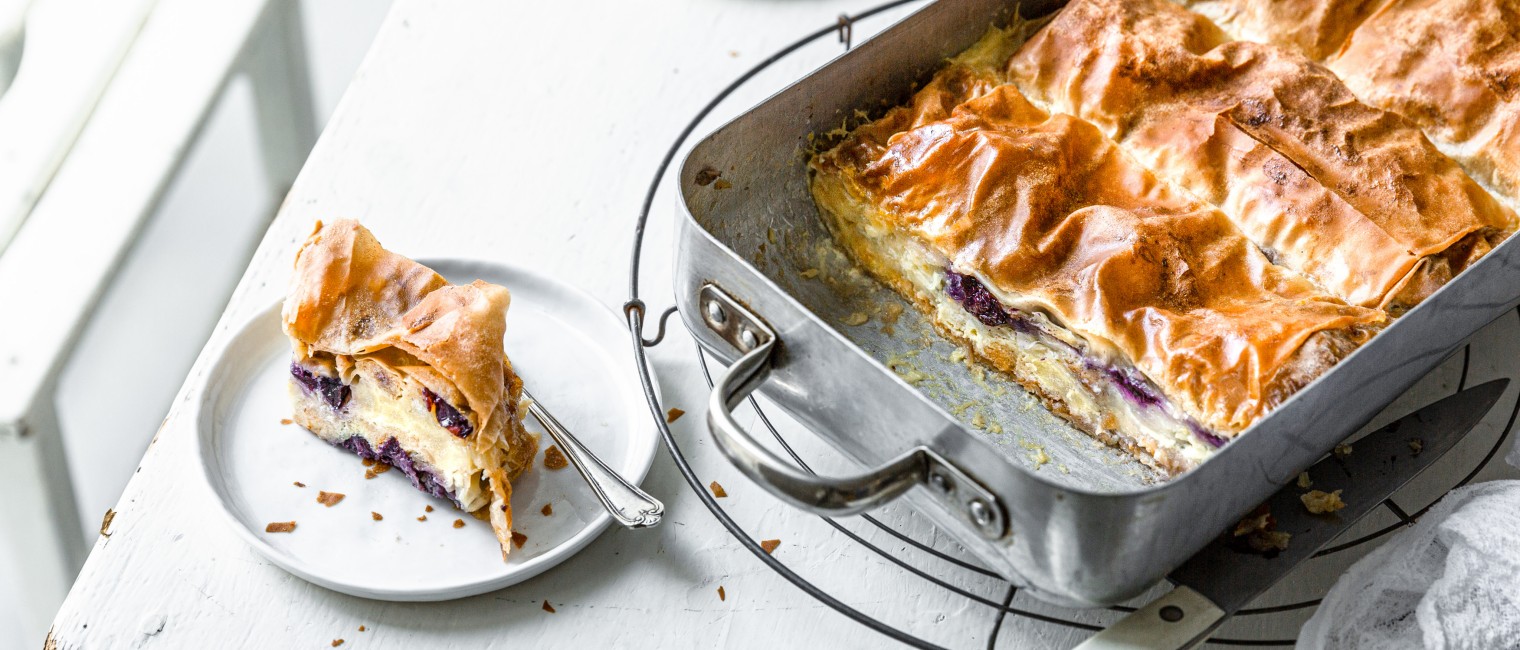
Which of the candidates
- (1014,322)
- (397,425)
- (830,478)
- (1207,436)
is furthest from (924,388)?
(397,425)

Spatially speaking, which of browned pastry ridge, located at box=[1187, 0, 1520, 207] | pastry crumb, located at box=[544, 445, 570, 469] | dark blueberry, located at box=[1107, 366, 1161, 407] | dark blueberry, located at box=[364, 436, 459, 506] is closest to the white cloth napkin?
dark blueberry, located at box=[1107, 366, 1161, 407]

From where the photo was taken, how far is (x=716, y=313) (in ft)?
4.89

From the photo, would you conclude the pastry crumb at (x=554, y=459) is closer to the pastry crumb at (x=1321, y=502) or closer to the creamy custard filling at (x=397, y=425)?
the creamy custard filling at (x=397, y=425)

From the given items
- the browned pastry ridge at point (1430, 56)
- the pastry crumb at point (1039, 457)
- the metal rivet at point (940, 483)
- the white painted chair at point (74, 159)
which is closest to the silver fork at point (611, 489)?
the metal rivet at point (940, 483)

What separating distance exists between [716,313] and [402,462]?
18.9 inches

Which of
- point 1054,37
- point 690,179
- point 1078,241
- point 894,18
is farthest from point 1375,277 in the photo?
point 894,18

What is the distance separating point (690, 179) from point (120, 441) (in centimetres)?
169

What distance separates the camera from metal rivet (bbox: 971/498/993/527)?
127 centimetres

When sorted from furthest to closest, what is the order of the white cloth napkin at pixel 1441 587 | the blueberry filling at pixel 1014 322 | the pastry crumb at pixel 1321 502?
the blueberry filling at pixel 1014 322
the pastry crumb at pixel 1321 502
the white cloth napkin at pixel 1441 587

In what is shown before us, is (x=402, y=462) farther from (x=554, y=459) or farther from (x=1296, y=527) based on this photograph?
(x=1296, y=527)

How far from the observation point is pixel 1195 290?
5.44 feet

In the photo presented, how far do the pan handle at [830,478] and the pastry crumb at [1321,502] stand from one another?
44cm

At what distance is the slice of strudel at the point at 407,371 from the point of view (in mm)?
1535

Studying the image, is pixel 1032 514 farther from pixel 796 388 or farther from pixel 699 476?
pixel 699 476
